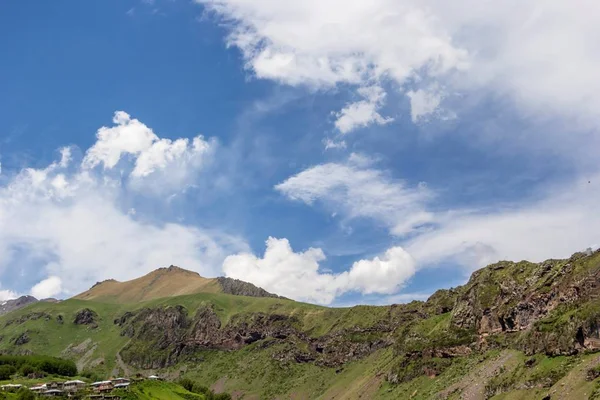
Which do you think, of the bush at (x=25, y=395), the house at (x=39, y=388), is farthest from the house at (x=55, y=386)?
the bush at (x=25, y=395)

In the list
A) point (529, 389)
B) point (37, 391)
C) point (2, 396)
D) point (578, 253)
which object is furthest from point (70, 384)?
point (578, 253)

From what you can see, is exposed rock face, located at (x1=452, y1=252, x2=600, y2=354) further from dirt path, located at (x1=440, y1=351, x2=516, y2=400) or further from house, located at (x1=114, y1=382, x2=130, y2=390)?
house, located at (x1=114, y1=382, x2=130, y2=390)

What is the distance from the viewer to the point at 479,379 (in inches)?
7052

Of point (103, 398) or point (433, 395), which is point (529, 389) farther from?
point (103, 398)

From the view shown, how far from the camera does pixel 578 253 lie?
190 m

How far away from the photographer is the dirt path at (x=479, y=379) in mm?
171625

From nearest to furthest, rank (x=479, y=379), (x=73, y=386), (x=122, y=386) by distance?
(x=479, y=379), (x=73, y=386), (x=122, y=386)

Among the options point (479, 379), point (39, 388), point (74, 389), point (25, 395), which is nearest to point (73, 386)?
point (74, 389)

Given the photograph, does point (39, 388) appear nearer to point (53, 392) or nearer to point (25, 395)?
point (53, 392)

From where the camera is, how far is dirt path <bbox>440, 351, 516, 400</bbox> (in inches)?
6757

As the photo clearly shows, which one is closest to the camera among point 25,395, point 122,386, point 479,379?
point 25,395

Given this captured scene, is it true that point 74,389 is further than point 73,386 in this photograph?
No

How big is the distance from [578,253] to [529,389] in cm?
6171

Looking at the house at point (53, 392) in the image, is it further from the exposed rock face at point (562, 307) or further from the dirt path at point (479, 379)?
the exposed rock face at point (562, 307)
